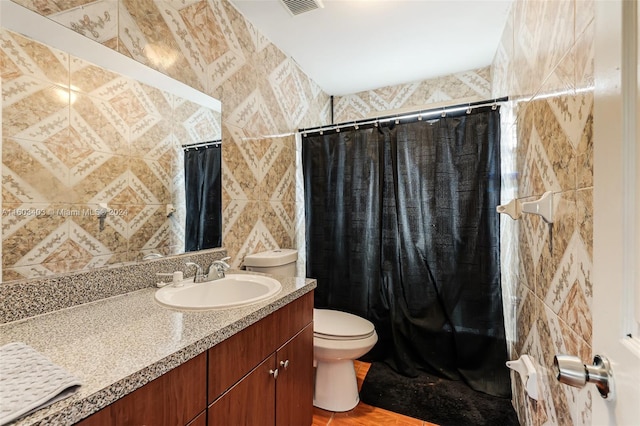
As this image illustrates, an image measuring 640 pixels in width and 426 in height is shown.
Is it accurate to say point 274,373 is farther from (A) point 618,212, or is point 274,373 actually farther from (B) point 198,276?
(A) point 618,212

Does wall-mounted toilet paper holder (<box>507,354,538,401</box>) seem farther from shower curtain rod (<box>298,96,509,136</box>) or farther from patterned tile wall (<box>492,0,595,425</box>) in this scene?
shower curtain rod (<box>298,96,509,136</box>)

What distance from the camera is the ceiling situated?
5.39 ft

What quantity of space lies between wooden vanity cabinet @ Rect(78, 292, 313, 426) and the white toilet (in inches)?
10.2

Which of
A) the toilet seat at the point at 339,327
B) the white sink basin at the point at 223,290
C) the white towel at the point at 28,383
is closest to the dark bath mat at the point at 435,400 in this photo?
the toilet seat at the point at 339,327

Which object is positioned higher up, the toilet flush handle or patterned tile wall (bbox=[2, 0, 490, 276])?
patterned tile wall (bbox=[2, 0, 490, 276])

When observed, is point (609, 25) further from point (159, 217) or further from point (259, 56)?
point (259, 56)

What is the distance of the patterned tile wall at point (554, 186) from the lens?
688 mm

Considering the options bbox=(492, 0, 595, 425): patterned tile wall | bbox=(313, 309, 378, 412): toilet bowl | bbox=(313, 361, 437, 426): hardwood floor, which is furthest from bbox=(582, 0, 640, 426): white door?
bbox=(313, 361, 437, 426): hardwood floor

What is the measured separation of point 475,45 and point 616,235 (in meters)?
2.09

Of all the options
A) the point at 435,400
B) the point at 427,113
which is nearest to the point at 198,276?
the point at 435,400

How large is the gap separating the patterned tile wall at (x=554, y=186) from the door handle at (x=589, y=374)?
0.26 ft

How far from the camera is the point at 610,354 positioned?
0.41 metres

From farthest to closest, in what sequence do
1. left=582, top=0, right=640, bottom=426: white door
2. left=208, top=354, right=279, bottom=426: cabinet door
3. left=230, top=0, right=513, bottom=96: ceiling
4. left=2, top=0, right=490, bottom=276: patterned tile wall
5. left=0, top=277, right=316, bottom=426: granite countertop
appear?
left=230, top=0, right=513, bottom=96: ceiling → left=2, top=0, right=490, bottom=276: patterned tile wall → left=208, top=354, right=279, bottom=426: cabinet door → left=0, top=277, right=316, bottom=426: granite countertop → left=582, top=0, right=640, bottom=426: white door

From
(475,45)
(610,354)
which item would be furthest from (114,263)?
(475,45)
